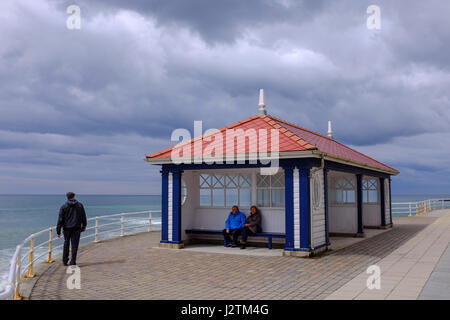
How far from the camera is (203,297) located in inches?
239

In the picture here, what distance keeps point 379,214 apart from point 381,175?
6.09ft

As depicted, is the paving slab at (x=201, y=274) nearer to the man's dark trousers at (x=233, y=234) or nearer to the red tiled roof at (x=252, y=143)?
the man's dark trousers at (x=233, y=234)

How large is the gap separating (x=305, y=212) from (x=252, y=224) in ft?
6.36

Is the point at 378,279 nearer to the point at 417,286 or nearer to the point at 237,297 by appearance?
the point at 417,286

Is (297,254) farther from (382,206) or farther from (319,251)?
(382,206)

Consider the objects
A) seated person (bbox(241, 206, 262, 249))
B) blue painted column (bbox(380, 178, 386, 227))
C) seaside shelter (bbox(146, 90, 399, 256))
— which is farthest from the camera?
blue painted column (bbox(380, 178, 386, 227))

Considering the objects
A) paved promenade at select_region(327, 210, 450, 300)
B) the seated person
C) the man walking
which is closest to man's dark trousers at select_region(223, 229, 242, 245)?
the seated person

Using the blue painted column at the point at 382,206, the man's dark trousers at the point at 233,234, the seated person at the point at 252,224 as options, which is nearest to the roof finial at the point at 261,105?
the seated person at the point at 252,224

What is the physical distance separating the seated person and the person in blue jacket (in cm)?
17

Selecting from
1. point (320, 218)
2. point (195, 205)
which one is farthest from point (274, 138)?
point (195, 205)

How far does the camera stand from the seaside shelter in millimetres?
10023

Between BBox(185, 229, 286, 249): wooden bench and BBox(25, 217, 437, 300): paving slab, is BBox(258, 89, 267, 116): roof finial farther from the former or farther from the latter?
BBox(25, 217, 437, 300): paving slab

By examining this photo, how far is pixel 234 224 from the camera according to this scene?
11492mm

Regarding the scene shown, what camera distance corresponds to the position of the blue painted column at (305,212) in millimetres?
9883
